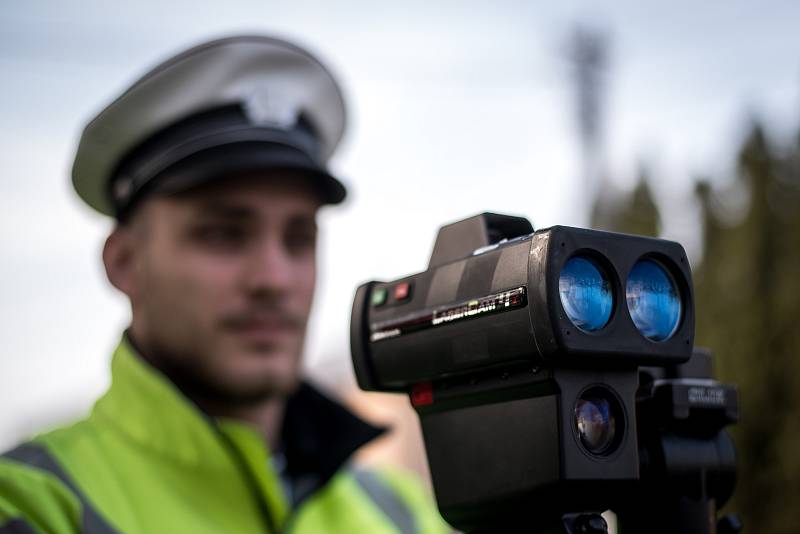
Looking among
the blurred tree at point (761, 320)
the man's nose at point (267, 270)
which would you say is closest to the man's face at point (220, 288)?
the man's nose at point (267, 270)

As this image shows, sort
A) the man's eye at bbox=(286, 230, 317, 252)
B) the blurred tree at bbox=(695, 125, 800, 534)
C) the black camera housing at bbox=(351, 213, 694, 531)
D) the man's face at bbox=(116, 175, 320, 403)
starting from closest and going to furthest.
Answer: the black camera housing at bbox=(351, 213, 694, 531) < the man's face at bbox=(116, 175, 320, 403) < the man's eye at bbox=(286, 230, 317, 252) < the blurred tree at bbox=(695, 125, 800, 534)

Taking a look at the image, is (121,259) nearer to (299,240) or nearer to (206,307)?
(206,307)

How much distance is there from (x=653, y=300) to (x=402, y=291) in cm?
42

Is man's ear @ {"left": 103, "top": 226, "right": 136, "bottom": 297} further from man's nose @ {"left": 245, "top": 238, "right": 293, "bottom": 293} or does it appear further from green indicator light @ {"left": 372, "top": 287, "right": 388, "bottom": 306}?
green indicator light @ {"left": 372, "top": 287, "right": 388, "bottom": 306}

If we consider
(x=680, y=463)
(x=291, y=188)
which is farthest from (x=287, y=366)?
(x=680, y=463)

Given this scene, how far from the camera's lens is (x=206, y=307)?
2236 millimetres

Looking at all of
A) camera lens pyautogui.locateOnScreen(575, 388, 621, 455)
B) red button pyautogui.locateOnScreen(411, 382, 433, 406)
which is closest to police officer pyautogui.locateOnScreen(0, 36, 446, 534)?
red button pyautogui.locateOnScreen(411, 382, 433, 406)

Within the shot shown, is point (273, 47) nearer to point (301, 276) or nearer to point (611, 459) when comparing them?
point (301, 276)

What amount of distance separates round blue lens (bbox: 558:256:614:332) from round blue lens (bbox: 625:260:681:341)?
0.06m

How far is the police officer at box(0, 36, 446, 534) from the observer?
6.94 feet

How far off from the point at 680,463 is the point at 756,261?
6.99 m

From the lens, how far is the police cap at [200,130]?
2.30m

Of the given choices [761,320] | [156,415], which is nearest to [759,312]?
[761,320]

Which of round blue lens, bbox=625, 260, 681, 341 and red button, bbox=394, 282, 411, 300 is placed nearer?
round blue lens, bbox=625, 260, 681, 341
